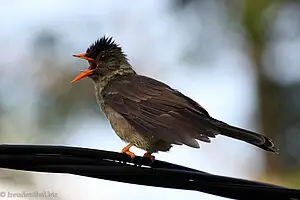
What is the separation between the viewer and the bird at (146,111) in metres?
4.60

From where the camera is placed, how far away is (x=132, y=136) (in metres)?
5.35

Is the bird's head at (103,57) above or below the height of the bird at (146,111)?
above

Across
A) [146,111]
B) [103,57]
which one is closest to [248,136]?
[146,111]

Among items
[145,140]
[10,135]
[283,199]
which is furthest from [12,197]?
[10,135]

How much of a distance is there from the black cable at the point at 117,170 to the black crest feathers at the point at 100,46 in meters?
2.81

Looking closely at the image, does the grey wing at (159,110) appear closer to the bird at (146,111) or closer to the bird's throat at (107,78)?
the bird at (146,111)

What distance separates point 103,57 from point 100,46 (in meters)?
0.11

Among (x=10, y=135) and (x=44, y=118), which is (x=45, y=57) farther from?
(x=10, y=135)

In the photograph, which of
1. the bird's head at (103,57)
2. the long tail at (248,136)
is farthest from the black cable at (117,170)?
the bird's head at (103,57)

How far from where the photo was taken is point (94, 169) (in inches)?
146

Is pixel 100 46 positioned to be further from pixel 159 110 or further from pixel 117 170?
pixel 117 170

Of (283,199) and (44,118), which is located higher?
(44,118)

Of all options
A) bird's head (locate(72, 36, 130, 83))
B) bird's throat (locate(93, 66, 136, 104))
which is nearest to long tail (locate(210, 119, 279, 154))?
bird's throat (locate(93, 66, 136, 104))

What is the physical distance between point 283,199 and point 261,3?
1067 centimetres
